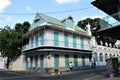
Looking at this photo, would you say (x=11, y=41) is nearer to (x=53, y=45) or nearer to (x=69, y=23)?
(x=53, y=45)

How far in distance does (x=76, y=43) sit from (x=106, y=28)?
1988 cm

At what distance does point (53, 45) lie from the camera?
108 ft

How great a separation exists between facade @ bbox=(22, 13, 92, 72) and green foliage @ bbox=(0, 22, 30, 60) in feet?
5.02

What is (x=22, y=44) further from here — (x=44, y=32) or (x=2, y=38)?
(x=44, y=32)

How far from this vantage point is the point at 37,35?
3556 centimetres

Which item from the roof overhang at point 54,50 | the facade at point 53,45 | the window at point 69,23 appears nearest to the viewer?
the roof overhang at point 54,50

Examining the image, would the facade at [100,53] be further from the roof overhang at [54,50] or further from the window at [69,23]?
the window at [69,23]

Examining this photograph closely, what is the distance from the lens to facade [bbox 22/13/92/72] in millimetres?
32844

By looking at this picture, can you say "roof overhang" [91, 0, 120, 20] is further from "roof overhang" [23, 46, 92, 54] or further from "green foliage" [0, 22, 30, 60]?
"green foliage" [0, 22, 30, 60]

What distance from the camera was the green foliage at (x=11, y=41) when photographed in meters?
40.3

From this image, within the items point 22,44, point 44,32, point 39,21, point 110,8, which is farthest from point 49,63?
point 110,8

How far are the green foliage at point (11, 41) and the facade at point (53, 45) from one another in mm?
1529

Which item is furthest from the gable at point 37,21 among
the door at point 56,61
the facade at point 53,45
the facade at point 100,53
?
the facade at point 100,53

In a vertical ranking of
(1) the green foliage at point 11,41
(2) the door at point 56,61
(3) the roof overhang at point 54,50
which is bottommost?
(2) the door at point 56,61
